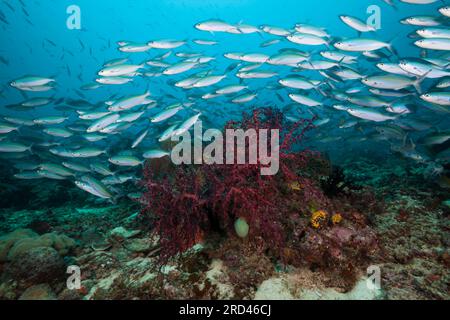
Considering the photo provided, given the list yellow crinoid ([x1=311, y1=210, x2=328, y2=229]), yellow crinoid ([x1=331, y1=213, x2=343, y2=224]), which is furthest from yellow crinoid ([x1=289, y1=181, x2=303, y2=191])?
yellow crinoid ([x1=331, y1=213, x2=343, y2=224])

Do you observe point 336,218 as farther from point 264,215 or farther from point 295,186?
point 264,215

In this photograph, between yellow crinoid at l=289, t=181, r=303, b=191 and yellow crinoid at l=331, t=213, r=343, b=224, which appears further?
yellow crinoid at l=289, t=181, r=303, b=191

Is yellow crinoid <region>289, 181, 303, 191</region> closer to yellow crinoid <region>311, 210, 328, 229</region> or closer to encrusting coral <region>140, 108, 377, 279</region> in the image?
encrusting coral <region>140, 108, 377, 279</region>

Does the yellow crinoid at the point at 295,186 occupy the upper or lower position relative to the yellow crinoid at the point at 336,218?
upper

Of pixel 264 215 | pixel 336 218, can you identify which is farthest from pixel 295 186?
pixel 264 215

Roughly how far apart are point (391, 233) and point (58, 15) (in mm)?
119143

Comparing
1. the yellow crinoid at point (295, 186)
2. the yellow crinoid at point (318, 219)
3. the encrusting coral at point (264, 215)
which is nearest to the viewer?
the encrusting coral at point (264, 215)

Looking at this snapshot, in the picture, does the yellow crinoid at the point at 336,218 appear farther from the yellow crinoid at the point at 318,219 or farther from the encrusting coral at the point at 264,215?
the yellow crinoid at the point at 318,219

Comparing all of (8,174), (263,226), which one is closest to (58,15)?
(8,174)

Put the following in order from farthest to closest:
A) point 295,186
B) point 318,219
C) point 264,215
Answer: point 295,186
point 318,219
point 264,215

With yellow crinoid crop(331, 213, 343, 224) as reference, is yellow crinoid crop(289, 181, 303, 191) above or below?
above

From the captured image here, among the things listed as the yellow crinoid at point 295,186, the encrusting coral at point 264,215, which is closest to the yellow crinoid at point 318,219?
the encrusting coral at point 264,215
